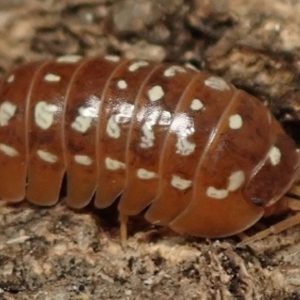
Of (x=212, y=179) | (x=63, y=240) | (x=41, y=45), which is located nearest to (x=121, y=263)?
(x=63, y=240)

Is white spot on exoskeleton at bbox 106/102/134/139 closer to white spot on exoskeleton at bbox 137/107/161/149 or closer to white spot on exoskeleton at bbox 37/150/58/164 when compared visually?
white spot on exoskeleton at bbox 137/107/161/149

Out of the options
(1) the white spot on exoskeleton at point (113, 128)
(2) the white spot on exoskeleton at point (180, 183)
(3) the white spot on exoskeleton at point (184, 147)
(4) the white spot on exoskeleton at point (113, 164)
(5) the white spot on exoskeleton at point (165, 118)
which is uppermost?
(5) the white spot on exoskeleton at point (165, 118)

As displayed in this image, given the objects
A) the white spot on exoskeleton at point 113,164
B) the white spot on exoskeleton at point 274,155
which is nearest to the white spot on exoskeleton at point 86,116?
the white spot on exoskeleton at point 113,164

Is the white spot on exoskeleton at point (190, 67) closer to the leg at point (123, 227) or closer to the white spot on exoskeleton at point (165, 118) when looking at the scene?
the white spot on exoskeleton at point (165, 118)

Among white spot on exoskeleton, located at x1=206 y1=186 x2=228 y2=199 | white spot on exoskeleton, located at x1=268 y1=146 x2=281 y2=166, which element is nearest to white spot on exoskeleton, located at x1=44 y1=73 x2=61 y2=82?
white spot on exoskeleton, located at x1=206 y1=186 x2=228 y2=199

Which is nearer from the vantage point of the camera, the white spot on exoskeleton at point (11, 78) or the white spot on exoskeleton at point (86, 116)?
the white spot on exoskeleton at point (86, 116)

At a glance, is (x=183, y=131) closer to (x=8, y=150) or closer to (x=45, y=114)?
(x=45, y=114)

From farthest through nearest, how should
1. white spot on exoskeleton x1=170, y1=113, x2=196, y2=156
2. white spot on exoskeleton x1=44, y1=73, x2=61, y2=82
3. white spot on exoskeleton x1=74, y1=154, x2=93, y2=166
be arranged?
white spot on exoskeleton x1=44, y1=73, x2=61, y2=82
white spot on exoskeleton x1=74, y1=154, x2=93, y2=166
white spot on exoskeleton x1=170, y1=113, x2=196, y2=156
